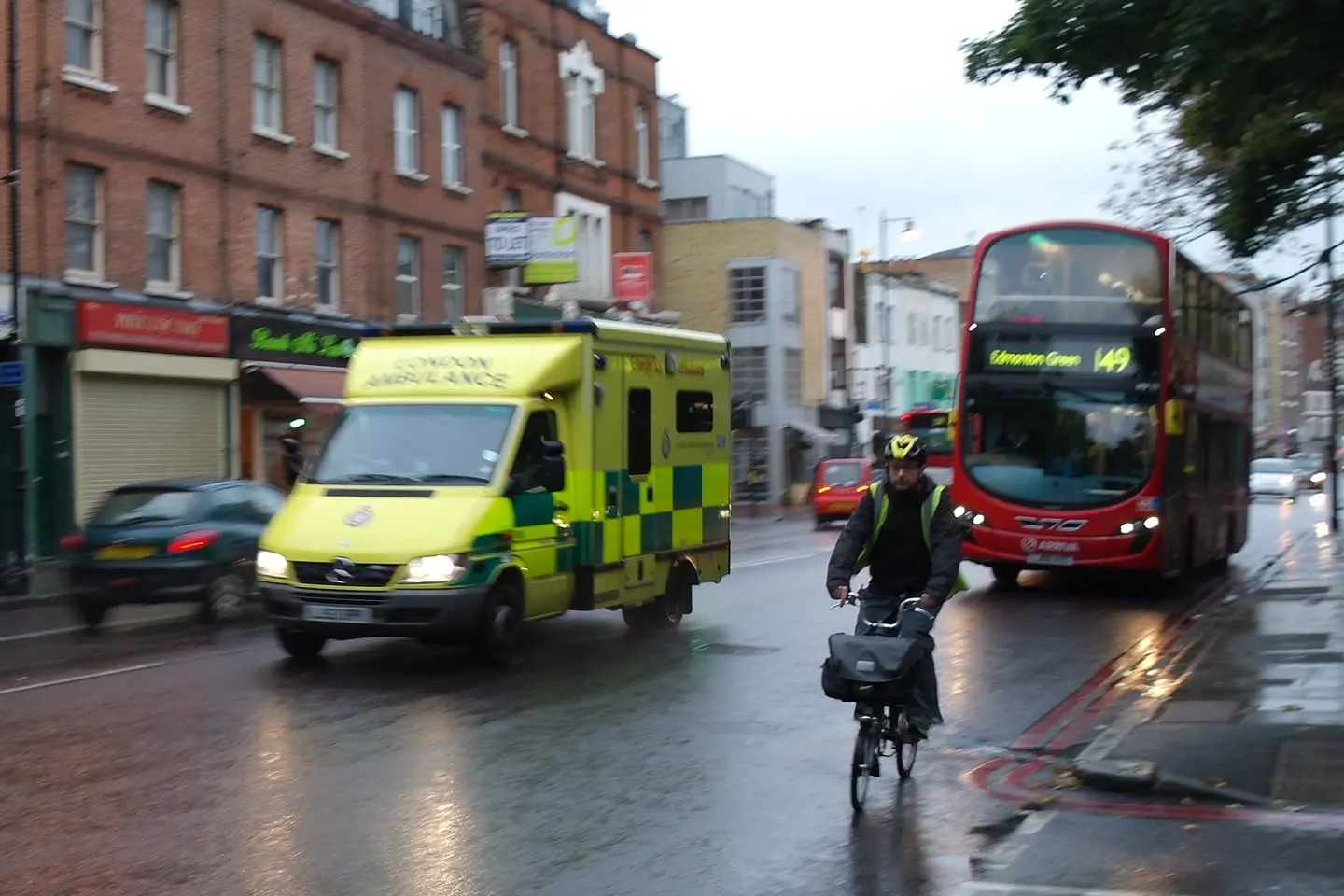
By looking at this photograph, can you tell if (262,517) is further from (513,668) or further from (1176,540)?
(1176,540)

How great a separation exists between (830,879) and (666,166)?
201 feet

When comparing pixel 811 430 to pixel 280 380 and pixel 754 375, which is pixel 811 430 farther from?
pixel 280 380

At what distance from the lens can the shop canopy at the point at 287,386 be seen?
29891mm

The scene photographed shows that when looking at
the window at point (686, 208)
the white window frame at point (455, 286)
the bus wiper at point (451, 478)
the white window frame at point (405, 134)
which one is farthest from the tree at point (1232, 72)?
the window at point (686, 208)

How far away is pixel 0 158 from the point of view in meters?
24.1

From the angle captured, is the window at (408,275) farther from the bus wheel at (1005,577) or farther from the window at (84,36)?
the bus wheel at (1005,577)

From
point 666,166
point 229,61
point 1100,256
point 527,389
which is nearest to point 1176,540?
point 1100,256

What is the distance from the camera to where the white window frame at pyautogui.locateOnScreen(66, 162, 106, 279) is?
25688 millimetres

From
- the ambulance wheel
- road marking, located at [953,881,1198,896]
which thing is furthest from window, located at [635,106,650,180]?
road marking, located at [953,881,1198,896]

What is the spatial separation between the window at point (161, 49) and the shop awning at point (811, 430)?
110ft

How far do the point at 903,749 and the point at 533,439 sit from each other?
539cm

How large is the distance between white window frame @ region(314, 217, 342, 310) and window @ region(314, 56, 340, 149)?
1510 millimetres

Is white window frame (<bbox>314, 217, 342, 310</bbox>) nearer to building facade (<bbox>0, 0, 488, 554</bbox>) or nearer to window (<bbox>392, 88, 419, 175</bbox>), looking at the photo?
building facade (<bbox>0, 0, 488, 554</bbox>)

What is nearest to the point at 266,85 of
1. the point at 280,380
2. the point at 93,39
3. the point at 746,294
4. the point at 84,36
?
the point at 93,39
